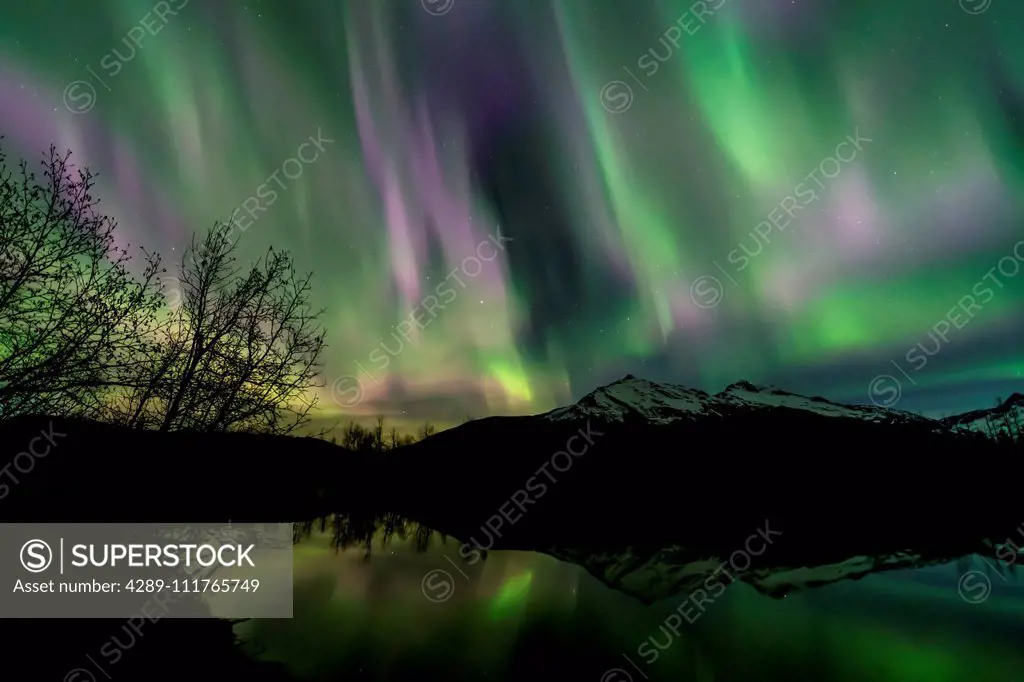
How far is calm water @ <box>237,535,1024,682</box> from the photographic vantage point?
14.3 m

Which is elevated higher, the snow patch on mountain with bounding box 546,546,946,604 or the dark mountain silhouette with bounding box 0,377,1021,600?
the dark mountain silhouette with bounding box 0,377,1021,600

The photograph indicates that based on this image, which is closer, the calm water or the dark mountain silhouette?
the dark mountain silhouette

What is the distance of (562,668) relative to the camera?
46.6ft

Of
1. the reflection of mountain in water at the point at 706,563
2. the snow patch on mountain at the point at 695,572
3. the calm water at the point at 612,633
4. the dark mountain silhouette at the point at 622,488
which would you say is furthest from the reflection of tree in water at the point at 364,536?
the calm water at the point at 612,633

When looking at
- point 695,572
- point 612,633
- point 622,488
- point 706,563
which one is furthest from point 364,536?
point 622,488

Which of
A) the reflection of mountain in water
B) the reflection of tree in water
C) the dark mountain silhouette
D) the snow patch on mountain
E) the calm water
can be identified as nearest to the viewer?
the dark mountain silhouette

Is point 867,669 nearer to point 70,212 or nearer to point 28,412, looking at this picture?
point 28,412

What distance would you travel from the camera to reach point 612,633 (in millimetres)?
18453

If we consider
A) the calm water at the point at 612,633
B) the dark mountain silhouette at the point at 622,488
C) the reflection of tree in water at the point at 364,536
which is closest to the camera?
the dark mountain silhouette at the point at 622,488

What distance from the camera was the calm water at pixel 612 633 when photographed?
14273 mm

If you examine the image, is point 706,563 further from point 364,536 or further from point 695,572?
point 364,536

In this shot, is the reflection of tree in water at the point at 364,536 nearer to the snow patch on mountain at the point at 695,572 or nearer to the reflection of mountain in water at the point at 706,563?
the reflection of mountain in water at the point at 706,563

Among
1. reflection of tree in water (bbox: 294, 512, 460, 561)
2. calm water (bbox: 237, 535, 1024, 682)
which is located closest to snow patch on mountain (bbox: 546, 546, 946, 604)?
calm water (bbox: 237, 535, 1024, 682)

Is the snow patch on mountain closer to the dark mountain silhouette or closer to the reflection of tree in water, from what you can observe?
the dark mountain silhouette
